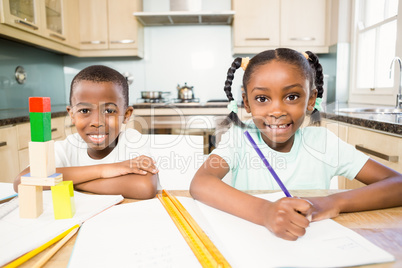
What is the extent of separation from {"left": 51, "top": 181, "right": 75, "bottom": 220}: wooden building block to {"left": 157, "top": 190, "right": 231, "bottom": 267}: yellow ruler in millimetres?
167

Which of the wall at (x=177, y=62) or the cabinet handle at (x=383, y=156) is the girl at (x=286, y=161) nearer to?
the cabinet handle at (x=383, y=156)

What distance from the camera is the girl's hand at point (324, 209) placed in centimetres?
52

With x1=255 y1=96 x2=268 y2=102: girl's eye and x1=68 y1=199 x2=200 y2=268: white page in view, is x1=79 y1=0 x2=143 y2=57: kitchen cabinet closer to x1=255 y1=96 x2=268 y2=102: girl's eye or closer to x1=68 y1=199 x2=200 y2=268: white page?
x1=255 y1=96 x2=268 y2=102: girl's eye

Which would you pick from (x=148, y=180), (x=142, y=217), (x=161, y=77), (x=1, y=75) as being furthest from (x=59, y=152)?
(x=161, y=77)

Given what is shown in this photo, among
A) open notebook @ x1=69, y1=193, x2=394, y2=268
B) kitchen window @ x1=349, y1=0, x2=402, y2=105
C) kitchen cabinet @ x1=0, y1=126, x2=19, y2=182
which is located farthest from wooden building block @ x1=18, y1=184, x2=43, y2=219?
kitchen window @ x1=349, y1=0, x2=402, y2=105

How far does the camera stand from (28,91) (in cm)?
269

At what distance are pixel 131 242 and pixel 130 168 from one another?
0.40 m

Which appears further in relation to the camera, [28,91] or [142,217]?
[28,91]

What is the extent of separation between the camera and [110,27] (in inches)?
115

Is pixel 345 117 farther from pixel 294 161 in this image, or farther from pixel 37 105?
pixel 37 105

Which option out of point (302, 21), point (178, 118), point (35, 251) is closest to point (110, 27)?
point (178, 118)

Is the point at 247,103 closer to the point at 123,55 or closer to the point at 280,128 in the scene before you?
the point at 280,128

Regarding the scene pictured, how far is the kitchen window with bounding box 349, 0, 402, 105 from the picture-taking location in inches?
87.5

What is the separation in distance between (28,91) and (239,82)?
2.02 meters
